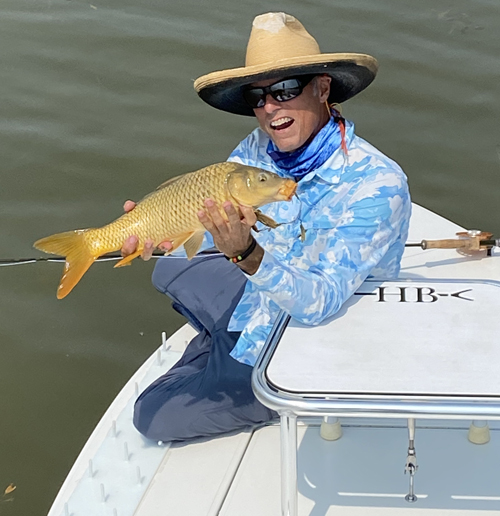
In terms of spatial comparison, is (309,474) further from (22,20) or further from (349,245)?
(22,20)

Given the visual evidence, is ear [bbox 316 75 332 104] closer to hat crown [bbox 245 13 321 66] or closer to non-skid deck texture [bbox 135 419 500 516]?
hat crown [bbox 245 13 321 66]

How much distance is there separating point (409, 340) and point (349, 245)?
395 millimetres

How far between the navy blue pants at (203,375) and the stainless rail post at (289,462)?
59 cm

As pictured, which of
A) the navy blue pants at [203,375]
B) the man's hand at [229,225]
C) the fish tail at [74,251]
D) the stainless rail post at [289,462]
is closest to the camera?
the stainless rail post at [289,462]

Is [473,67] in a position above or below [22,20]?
below

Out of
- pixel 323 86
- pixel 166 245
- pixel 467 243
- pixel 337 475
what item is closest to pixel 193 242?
pixel 166 245

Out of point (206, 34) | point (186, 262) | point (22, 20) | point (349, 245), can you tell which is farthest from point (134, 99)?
point (349, 245)

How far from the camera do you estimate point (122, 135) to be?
6.25 m

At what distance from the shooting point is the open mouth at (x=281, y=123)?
2.63 meters

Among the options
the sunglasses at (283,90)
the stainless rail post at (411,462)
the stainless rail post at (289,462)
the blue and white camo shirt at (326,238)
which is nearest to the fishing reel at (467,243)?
the blue and white camo shirt at (326,238)

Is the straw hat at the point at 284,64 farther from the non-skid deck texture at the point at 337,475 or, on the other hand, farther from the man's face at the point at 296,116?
the non-skid deck texture at the point at 337,475

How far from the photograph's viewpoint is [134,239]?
242 cm

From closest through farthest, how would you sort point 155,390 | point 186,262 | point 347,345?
point 347,345, point 155,390, point 186,262

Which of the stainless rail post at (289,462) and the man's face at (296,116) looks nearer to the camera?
the stainless rail post at (289,462)
